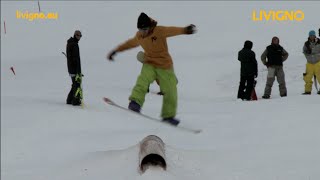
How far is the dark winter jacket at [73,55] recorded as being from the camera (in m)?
11.9

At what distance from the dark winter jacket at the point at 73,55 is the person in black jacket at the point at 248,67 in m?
4.18

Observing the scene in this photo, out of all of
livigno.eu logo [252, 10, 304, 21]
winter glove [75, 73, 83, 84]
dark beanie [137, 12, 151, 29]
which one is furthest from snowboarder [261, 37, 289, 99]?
livigno.eu logo [252, 10, 304, 21]

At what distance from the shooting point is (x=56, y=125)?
10.1 m

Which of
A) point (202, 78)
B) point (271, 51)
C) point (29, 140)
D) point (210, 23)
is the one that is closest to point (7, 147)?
point (29, 140)

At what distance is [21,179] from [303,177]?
3.66 m

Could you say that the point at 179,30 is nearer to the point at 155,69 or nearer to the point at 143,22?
the point at 143,22

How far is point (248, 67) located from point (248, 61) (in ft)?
0.64

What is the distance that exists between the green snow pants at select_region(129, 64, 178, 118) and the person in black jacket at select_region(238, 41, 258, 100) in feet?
20.5

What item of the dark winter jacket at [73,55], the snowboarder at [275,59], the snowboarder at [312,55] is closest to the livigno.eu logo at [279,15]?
the snowboarder at [275,59]

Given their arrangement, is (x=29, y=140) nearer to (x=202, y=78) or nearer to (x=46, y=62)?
(x=202, y=78)

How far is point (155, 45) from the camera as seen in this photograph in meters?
7.66

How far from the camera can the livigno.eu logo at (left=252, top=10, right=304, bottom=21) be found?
1099 inches

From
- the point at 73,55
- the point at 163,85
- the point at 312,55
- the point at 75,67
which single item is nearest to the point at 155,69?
the point at 163,85

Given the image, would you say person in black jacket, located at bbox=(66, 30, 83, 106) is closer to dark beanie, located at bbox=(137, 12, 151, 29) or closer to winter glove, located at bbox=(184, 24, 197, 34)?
dark beanie, located at bbox=(137, 12, 151, 29)
